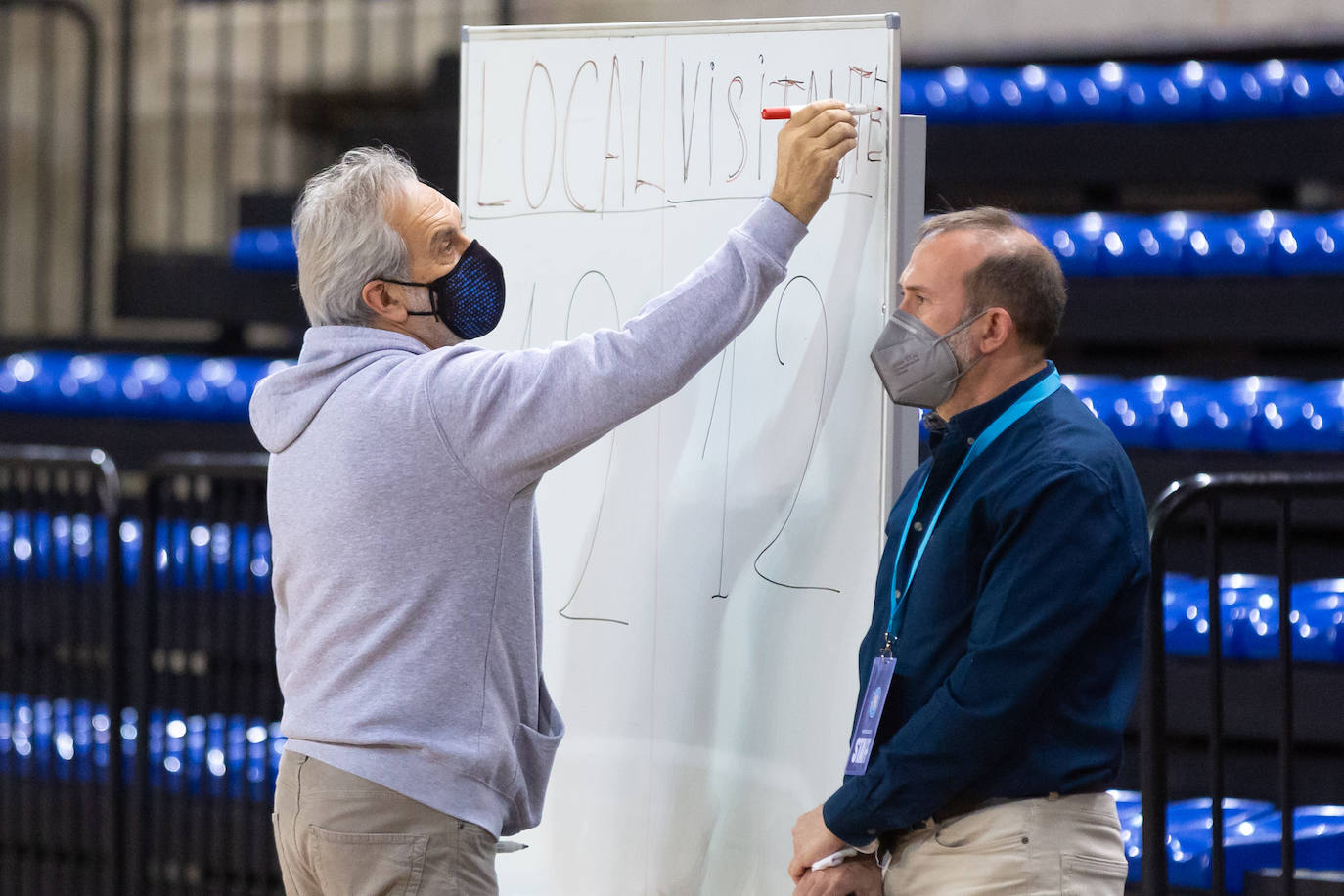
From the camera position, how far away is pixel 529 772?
2.07 m

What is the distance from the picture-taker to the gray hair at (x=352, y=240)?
2.02m

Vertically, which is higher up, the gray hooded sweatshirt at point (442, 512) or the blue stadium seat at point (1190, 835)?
the gray hooded sweatshirt at point (442, 512)

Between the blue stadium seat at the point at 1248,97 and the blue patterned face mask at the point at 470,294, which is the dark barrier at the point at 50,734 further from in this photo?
the blue stadium seat at the point at 1248,97

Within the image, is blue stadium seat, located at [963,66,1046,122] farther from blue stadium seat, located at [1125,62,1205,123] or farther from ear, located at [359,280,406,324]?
ear, located at [359,280,406,324]

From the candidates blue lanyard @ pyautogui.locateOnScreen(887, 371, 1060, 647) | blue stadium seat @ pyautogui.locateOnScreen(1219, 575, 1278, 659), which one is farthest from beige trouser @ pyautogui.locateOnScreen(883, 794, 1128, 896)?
blue stadium seat @ pyautogui.locateOnScreen(1219, 575, 1278, 659)

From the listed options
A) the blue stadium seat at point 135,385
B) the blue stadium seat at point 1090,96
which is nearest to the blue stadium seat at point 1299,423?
the blue stadium seat at point 1090,96

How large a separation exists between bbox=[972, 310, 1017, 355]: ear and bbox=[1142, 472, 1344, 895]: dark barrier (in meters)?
0.81

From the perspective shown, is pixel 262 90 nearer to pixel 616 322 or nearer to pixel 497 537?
pixel 616 322

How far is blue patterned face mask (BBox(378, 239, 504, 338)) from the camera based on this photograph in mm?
2070

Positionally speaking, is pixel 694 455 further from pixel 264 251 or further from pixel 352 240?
pixel 264 251

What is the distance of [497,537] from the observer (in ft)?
6.40

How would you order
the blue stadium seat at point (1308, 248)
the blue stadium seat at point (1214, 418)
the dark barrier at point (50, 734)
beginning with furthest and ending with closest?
the blue stadium seat at point (1308, 248) → the blue stadium seat at point (1214, 418) → the dark barrier at point (50, 734)

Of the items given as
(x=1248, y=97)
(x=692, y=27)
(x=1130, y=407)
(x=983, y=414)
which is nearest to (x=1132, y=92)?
(x=1248, y=97)

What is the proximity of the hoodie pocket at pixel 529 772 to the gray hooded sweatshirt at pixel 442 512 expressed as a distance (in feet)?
0.09
